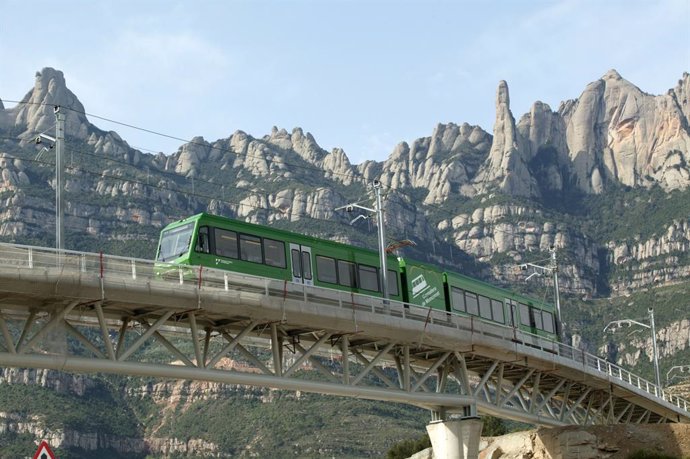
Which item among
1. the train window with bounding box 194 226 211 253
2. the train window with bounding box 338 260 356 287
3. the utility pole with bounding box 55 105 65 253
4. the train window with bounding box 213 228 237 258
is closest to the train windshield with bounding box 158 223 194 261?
the train window with bounding box 194 226 211 253

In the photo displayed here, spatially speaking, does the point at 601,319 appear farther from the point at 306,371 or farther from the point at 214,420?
the point at 214,420

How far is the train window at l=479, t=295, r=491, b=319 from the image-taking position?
53344mm

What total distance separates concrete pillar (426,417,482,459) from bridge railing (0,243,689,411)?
395cm

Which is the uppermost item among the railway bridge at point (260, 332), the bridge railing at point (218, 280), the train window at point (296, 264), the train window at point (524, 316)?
the train window at point (524, 316)

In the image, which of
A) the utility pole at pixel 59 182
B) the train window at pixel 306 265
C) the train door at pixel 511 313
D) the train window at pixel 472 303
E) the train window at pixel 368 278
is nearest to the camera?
the utility pole at pixel 59 182

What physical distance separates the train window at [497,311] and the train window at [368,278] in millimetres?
10324

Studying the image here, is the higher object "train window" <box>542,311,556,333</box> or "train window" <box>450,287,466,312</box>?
"train window" <box>542,311,556,333</box>

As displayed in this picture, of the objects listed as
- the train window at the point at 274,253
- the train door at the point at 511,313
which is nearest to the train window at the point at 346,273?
the train window at the point at 274,253

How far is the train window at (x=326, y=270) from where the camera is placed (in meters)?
42.9

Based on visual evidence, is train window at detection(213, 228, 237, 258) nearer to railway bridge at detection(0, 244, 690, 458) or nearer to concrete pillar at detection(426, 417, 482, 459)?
railway bridge at detection(0, 244, 690, 458)

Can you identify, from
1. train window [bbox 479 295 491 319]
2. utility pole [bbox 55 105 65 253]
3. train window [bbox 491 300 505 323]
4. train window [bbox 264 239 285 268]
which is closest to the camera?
utility pole [bbox 55 105 65 253]

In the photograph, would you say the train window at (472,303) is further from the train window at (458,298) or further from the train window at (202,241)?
the train window at (202,241)

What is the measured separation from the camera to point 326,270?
43.3m

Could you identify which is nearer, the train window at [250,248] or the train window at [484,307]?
the train window at [250,248]
